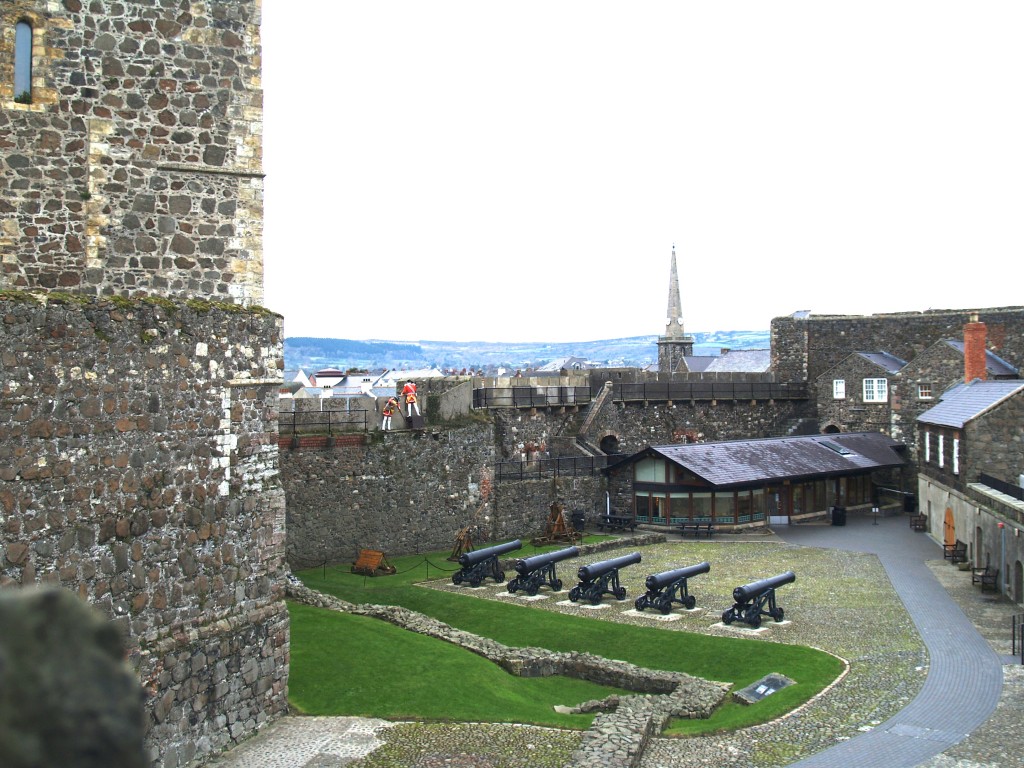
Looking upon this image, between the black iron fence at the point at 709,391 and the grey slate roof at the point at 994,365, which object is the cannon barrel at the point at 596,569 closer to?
the black iron fence at the point at 709,391

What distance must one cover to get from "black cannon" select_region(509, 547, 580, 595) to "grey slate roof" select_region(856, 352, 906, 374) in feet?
85.7

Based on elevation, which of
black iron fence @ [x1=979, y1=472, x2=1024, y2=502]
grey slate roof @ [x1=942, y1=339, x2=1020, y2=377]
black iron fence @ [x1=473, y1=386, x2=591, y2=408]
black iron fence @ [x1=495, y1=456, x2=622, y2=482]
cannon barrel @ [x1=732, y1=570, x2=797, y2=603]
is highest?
grey slate roof @ [x1=942, y1=339, x2=1020, y2=377]

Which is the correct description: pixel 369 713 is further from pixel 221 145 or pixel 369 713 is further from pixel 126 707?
pixel 126 707

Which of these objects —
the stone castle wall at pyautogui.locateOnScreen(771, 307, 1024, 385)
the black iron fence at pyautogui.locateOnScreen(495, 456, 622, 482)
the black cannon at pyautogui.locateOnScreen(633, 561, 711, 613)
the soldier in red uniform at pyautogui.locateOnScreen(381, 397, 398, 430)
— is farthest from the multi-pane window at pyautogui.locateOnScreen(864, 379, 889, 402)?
the black cannon at pyautogui.locateOnScreen(633, 561, 711, 613)

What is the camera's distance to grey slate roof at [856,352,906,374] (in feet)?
147

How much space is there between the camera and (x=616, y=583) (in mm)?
23750

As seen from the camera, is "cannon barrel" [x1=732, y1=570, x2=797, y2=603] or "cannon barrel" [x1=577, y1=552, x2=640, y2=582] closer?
"cannon barrel" [x1=732, y1=570, x2=797, y2=603]

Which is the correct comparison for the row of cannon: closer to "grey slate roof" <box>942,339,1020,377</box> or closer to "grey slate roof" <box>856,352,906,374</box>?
"grey slate roof" <box>942,339,1020,377</box>

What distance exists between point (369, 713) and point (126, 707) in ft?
38.5

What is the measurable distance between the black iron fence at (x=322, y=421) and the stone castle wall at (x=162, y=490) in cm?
1657

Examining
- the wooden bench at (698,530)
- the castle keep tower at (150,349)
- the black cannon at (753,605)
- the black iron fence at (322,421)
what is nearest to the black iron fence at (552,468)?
the wooden bench at (698,530)

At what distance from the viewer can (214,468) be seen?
36.4 ft

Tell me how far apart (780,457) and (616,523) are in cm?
736

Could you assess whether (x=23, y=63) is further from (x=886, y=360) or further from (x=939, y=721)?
(x=886, y=360)
